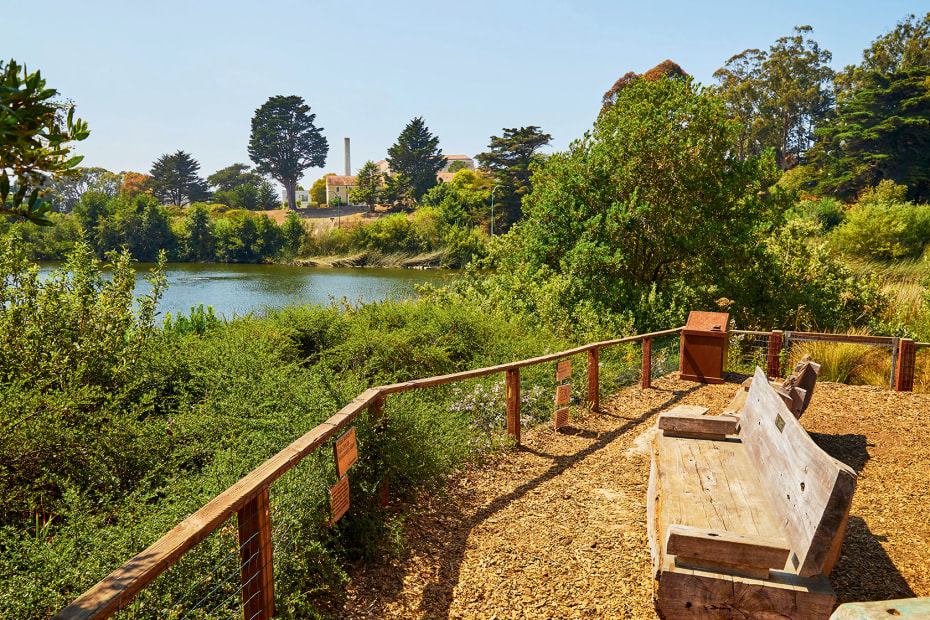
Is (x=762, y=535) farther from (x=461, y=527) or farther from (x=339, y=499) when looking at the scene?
(x=339, y=499)

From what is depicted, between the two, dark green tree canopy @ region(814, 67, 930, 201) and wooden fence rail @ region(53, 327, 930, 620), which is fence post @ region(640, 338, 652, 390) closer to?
wooden fence rail @ region(53, 327, 930, 620)

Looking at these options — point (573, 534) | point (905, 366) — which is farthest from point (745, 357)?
point (573, 534)

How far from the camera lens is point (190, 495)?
3352 millimetres

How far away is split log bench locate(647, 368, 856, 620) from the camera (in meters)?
2.39

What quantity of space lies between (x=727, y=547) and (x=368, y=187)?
83.5 m

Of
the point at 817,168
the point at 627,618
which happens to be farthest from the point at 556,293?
the point at 817,168

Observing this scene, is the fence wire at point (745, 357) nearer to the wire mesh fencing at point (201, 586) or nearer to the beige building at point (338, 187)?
A: the wire mesh fencing at point (201, 586)

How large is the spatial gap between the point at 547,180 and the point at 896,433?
10.2 meters

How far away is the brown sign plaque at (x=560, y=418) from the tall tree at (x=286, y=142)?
9360cm

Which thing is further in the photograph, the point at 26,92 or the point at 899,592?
Result: the point at 899,592

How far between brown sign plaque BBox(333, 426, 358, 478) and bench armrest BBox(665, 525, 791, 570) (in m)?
1.64

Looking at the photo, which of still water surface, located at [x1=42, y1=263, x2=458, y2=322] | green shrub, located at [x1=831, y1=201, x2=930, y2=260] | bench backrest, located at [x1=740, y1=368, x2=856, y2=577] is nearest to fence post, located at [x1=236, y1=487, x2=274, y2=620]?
bench backrest, located at [x1=740, y1=368, x2=856, y2=577]

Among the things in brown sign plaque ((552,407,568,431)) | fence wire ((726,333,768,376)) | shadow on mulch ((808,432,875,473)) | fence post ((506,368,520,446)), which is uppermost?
fence post ((506,368,520,446))

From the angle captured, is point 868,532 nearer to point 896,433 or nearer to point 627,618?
point 627,618
